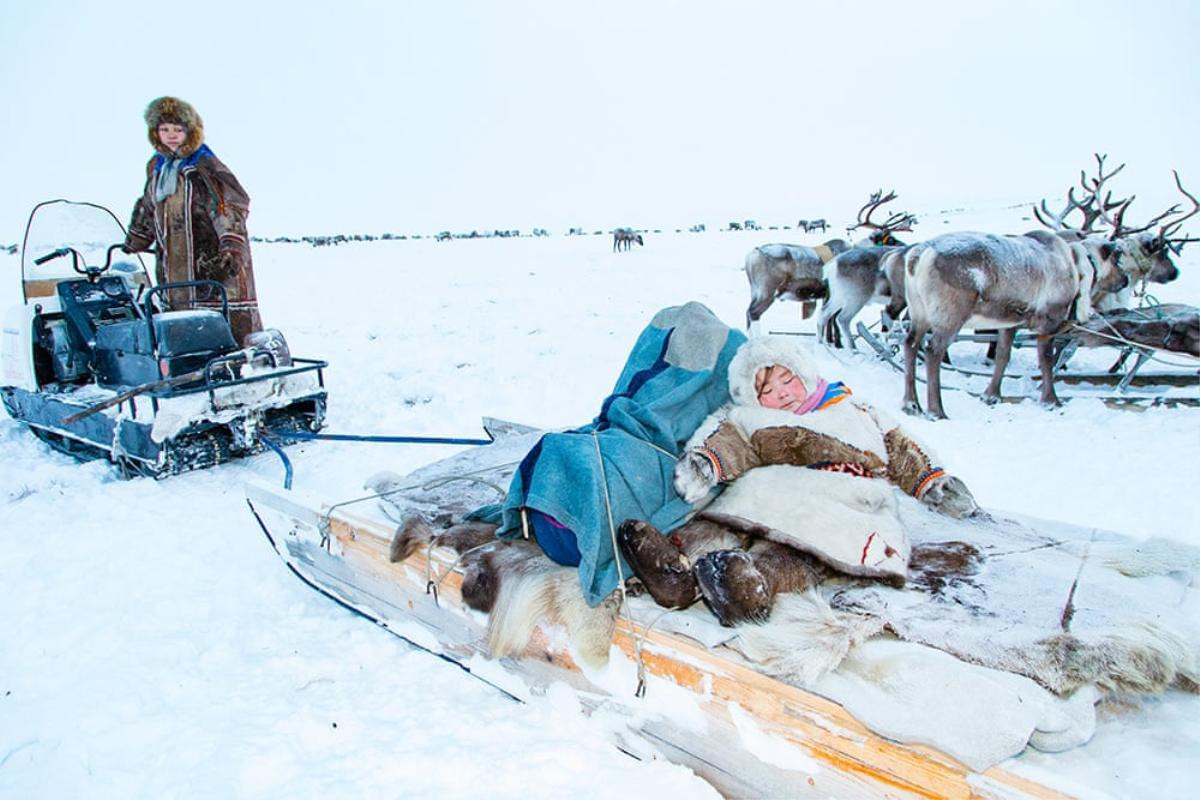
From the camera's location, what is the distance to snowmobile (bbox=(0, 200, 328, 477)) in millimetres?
3938

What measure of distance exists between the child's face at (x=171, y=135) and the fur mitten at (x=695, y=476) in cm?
448

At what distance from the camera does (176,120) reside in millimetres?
4652

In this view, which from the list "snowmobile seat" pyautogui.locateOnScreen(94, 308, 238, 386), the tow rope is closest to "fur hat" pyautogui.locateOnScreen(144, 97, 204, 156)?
"snowmobile seat" pyautogui.locateOnScreen(94, 308, 238, 386)

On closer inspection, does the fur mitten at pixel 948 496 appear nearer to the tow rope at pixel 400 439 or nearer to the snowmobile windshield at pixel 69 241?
the tow rope at pixel 400 439

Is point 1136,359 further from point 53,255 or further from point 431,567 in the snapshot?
point 53,255

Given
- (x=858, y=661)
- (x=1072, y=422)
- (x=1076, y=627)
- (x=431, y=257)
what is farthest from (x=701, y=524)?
(x=431, y=257)

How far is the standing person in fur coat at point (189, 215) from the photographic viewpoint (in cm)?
471

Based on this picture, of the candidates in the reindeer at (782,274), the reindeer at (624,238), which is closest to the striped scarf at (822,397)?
the reindeer at (782,274)

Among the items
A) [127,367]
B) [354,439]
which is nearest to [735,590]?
[354,439]

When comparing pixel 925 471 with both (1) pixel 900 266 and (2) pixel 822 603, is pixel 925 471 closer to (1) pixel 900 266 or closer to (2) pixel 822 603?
(2) pixel 822 603

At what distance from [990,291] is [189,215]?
20.0ft

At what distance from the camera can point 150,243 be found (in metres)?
5.03

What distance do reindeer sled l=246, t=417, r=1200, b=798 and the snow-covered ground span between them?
78 millimetres

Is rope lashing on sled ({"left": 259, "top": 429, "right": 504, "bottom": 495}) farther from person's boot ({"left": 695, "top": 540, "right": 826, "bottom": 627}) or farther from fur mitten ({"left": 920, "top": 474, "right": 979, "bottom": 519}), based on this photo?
fur mitten ({"left": 920, "top": 474, "right": 979, "bottom": 519})
